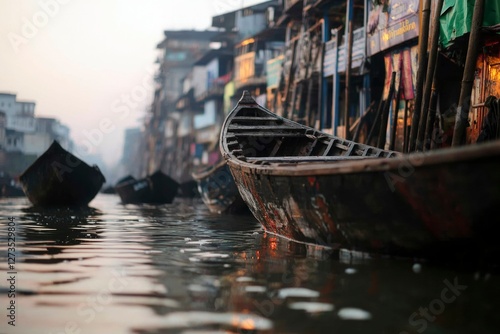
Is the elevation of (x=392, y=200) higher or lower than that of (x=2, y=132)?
lower

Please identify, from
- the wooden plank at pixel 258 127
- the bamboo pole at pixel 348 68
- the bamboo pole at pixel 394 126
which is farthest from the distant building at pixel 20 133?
the wooden plank at pixel 258 127

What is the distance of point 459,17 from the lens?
41.7ft

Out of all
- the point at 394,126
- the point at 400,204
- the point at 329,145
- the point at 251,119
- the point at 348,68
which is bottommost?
the point at 400,204

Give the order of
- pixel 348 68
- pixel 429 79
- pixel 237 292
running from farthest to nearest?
pixel 348 68
pixel 429 79
pixel 237 292

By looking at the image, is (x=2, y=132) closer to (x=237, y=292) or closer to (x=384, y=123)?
(x=384, y=123)

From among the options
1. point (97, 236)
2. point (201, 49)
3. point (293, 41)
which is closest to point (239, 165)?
point (97, 236)

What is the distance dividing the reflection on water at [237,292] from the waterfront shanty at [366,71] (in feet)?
18.0

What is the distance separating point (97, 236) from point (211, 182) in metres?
8.65

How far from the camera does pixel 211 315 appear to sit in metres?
4.21

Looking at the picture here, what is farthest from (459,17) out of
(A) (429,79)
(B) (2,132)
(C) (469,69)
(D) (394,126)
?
(B) (2,132)

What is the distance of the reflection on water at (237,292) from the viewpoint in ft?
13.2

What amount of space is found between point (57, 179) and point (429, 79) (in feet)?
37.6

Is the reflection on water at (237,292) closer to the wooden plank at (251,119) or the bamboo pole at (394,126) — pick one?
the wooden plank at (251,119)

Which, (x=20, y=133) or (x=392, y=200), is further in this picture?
(x=20, y=133)
